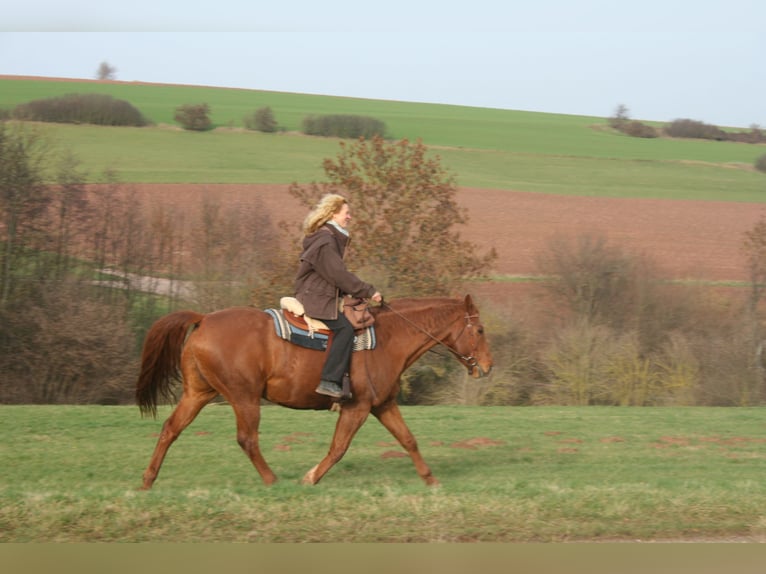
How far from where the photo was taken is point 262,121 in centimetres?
5881

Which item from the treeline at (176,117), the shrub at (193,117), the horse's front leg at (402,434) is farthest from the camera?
the shrub at (193,117)

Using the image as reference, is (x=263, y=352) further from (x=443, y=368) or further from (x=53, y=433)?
(x=443, y=368)

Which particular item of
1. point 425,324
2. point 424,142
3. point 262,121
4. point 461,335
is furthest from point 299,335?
point 262,121

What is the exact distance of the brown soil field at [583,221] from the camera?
34531 millimetres

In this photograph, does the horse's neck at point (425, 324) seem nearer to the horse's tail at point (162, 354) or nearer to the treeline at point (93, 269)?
the horse's tail at point (162, 354)

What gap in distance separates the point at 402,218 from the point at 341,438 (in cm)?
1734

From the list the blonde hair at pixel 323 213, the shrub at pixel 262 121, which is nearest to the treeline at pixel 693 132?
the shrub at pixel 262 121

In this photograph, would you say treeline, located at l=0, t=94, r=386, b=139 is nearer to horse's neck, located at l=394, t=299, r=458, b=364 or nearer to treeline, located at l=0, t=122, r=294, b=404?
treeline, located at l=0, t=122, r=294, b=404

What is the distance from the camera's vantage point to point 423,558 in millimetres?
6512

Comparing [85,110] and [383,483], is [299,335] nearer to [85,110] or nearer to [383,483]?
[383,483]

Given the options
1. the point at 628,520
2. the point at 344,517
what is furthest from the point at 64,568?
the point at 628,520

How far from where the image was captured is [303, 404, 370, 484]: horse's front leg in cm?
873

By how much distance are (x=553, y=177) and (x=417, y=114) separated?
2312 cm

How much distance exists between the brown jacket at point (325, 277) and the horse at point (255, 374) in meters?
0.46
